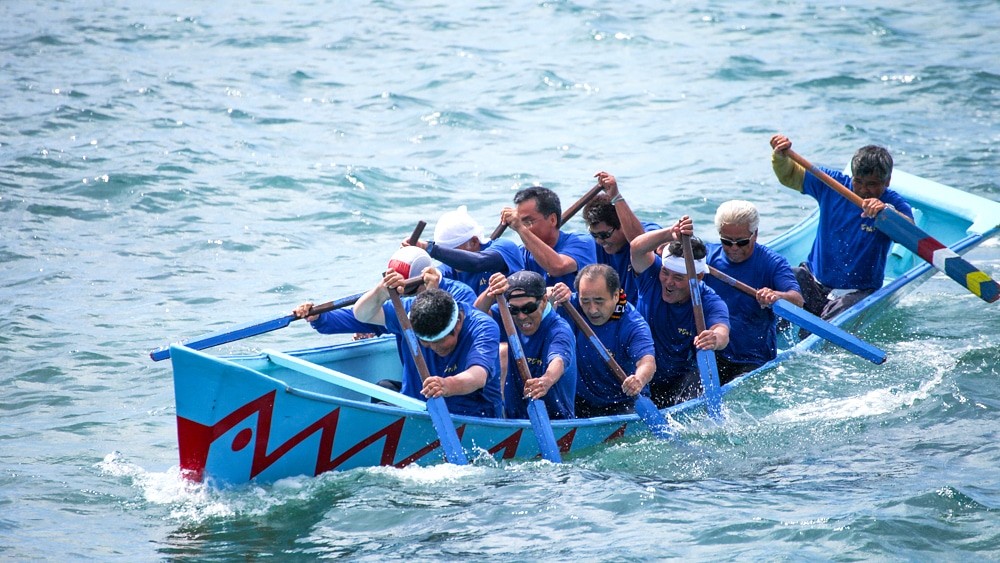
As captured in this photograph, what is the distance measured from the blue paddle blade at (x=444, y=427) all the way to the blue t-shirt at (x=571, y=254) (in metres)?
1.73

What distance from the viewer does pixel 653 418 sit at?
638 cm

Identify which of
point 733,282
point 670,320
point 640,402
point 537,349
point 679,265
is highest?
point 679,265

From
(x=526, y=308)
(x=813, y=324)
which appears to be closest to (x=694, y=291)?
(x=813, y=324)

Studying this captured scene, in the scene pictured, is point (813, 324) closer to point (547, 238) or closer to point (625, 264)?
point (625, 264)

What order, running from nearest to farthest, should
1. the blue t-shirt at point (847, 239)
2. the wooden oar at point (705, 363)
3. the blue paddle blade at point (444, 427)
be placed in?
the blue paddle blade at point (444, 427) → the wooden oar at point (705, 363) → the blue t-shirt at point (847, 239)

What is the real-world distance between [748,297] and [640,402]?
1460 mm

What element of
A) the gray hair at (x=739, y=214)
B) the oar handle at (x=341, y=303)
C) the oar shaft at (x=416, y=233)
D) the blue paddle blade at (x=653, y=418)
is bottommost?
the blue paddle blade at (x=653, y=418)

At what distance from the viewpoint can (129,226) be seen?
11.5m

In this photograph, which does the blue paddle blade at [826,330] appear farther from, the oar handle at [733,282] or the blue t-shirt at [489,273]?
the blue t-shirt at [489,273]

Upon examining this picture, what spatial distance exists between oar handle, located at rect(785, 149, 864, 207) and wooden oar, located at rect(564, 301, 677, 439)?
2.51 metres

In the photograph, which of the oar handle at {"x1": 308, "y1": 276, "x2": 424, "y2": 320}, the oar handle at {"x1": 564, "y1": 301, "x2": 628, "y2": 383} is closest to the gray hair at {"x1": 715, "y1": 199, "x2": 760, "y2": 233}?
the oar handle at {"x1": 564, "y1": 301, "x2": 628, "y2": 383}

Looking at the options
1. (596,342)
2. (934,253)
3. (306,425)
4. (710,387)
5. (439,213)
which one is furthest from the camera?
(439,213)

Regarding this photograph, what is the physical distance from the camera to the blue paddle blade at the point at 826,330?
7.02 metres

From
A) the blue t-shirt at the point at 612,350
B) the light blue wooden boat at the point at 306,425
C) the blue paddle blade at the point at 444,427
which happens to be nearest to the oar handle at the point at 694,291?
the blue t-shirt at the point at 612,350
